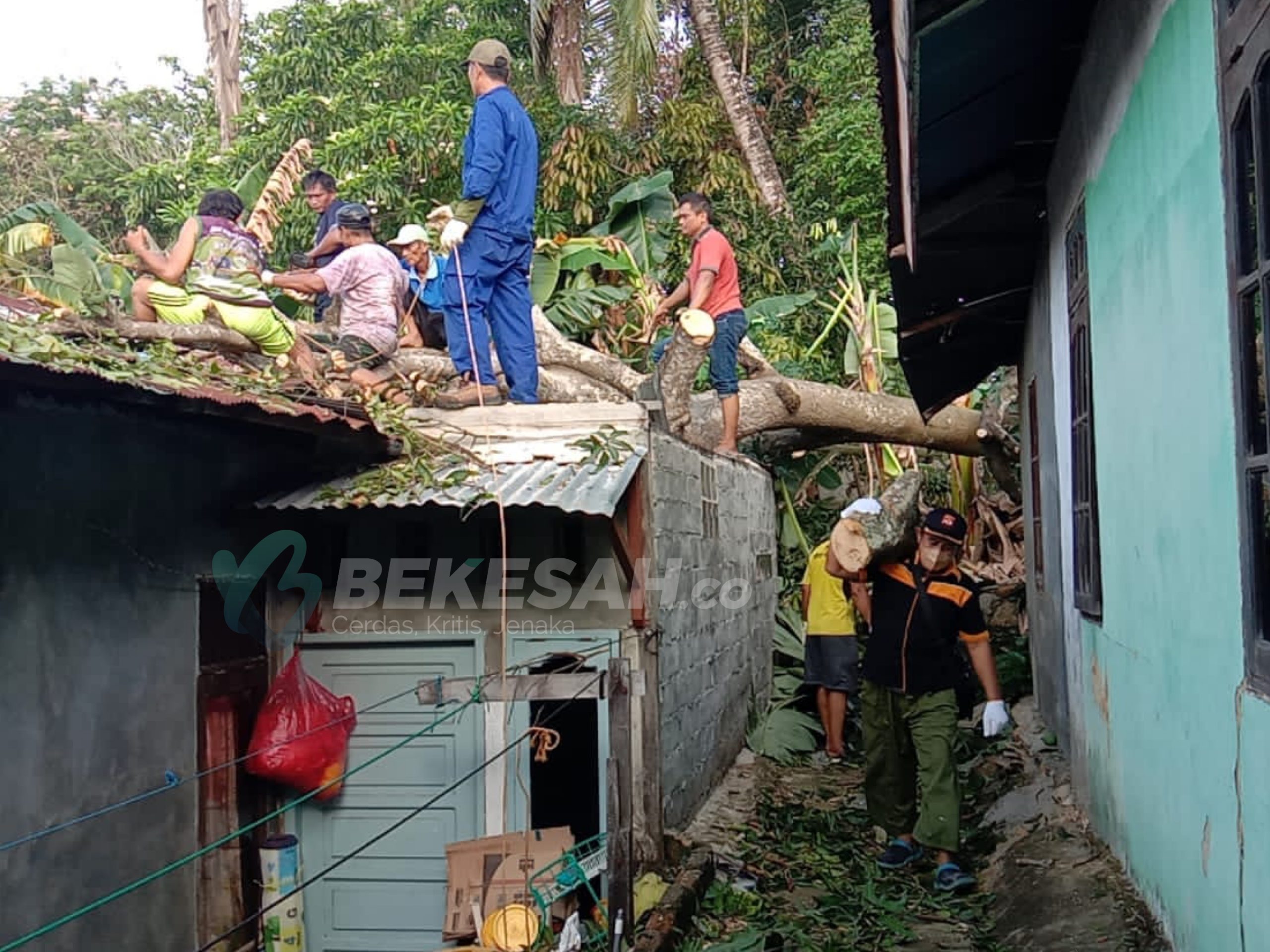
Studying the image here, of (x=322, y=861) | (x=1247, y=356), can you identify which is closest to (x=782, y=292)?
(x=322, y=861)

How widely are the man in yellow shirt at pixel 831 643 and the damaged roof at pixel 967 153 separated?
6.00 ft

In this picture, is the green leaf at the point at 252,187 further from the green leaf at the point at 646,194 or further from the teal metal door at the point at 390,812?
the teal metal door at the point at 390,812

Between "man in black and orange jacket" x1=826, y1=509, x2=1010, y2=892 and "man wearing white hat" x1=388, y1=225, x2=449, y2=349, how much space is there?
328 centimetres

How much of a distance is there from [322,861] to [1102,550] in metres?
4.46

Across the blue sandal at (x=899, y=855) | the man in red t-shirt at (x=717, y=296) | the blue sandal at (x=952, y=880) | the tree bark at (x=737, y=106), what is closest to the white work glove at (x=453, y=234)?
the man in red t-shirt at (x=717, y=296)

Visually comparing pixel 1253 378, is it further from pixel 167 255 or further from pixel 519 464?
pixel 167 255

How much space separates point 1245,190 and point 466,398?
5246 mm

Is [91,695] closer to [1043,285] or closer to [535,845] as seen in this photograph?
[535,845]

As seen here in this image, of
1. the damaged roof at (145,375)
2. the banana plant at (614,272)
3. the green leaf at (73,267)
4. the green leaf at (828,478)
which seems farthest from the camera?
the green leaf at (828,478)

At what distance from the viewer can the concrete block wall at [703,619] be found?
7383 mm

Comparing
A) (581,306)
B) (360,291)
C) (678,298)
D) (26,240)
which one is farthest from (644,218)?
(26,240)

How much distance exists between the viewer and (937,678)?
23.9 feet

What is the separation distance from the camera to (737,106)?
720 inches

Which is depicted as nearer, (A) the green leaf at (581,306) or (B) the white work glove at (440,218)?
(B) the white work glove at (440,218)
